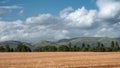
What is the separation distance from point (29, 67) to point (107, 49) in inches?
4774

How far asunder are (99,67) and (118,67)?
7.37 feet

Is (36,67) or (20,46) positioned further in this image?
(20,46)

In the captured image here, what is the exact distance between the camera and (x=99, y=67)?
34.5 meters

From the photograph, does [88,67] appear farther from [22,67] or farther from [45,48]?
[45,48]

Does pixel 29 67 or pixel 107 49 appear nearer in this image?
pixel 29 67

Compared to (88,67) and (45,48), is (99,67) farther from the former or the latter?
(45,48)

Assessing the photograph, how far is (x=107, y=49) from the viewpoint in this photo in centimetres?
15225

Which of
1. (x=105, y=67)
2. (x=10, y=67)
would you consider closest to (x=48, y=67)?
(x=10, y=67)

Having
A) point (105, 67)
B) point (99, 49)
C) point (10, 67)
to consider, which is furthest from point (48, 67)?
point (99, 49)

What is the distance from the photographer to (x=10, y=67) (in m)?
34.6

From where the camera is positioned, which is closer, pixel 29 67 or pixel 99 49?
pixel 29 67

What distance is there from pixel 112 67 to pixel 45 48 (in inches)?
4944

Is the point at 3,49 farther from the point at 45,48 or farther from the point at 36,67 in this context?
the point at 36,67

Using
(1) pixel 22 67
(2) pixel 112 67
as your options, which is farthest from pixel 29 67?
(2) pixel 112 67
